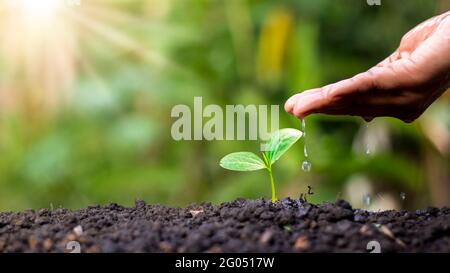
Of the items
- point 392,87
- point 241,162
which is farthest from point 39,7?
point 392,87

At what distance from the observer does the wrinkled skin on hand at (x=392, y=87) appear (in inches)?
37.0

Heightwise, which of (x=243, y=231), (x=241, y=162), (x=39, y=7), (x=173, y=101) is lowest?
(x=243, y=231)

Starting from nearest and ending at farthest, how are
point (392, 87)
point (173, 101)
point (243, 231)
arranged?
point (243, 231) → point (392, 87) → point (173, 101)

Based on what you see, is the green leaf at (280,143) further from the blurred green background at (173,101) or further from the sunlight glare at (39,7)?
the sunlight glare at (39,7)

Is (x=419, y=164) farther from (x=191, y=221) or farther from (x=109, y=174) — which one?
(x=191, y=221)

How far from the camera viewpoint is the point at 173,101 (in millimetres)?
2189

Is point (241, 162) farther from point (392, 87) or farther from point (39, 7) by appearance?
point (39, 7)

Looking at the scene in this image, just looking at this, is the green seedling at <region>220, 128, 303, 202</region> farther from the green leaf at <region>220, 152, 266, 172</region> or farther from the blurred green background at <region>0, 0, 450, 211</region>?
the blurred green background at <region>0, 0, 450, 211</region>

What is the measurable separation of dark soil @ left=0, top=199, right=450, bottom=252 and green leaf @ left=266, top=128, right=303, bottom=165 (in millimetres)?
74

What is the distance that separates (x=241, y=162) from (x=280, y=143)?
7 cm

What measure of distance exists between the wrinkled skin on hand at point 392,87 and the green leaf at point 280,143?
4 cm

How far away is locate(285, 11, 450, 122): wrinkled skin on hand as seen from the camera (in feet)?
3.08
